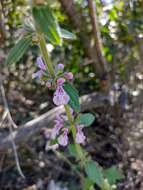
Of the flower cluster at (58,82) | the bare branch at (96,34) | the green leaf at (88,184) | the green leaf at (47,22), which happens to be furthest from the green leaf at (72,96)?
the bare branch at (96,34)

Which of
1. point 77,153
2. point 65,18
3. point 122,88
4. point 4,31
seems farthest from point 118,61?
point 77,153

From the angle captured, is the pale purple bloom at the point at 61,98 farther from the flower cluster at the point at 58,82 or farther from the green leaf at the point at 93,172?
the green leaf at the point at 93,172

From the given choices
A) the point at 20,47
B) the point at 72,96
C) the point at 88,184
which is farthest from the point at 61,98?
the point at 88,184

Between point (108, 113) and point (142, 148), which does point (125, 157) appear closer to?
point (142, 148)

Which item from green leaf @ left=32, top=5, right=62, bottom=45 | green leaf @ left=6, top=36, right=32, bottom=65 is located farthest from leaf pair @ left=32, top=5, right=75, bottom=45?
green leaf @ left=6, top=36, right=32, bottom=65

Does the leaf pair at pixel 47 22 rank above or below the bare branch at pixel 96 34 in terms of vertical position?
above

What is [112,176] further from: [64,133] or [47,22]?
[47,22]
